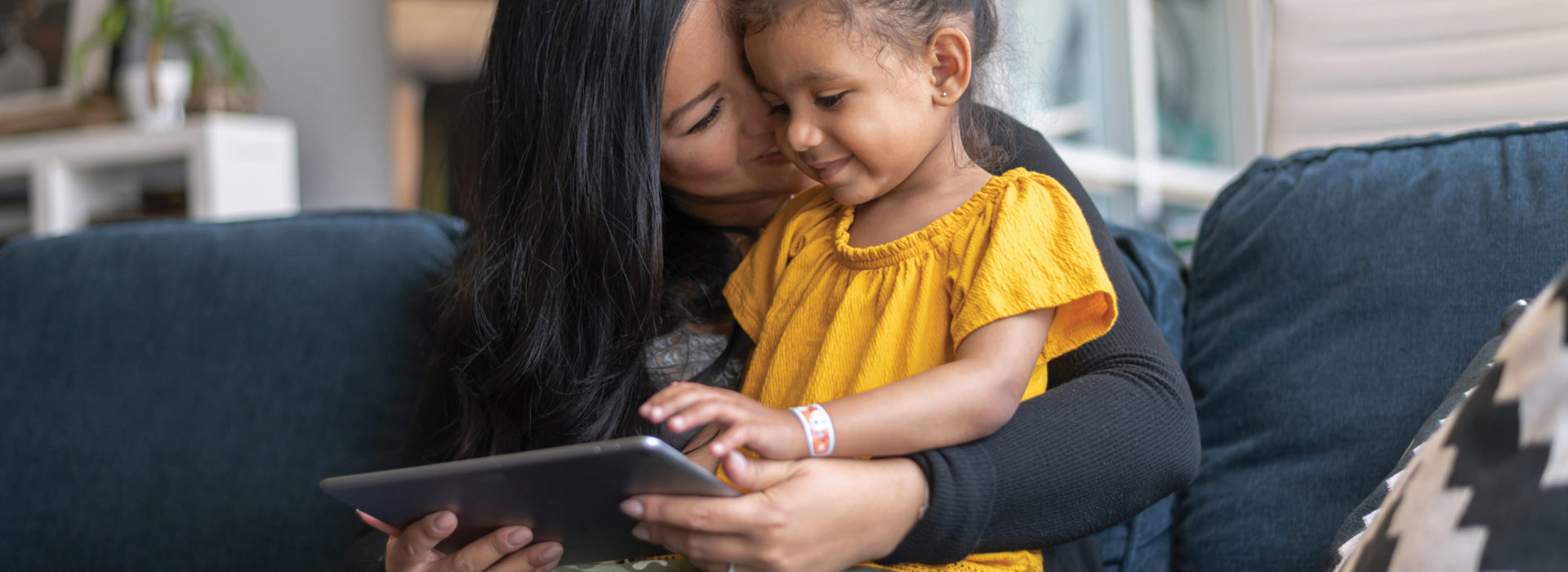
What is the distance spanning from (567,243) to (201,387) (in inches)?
21.8

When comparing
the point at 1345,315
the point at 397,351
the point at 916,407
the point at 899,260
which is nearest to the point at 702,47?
the point at 899,260

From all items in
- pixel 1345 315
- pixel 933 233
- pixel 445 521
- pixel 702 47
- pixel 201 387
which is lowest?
pixel 201 387

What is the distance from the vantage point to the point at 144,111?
323 cm

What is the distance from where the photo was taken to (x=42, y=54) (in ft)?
11.8

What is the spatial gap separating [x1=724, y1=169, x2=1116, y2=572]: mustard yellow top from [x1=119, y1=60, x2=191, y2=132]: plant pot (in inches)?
110

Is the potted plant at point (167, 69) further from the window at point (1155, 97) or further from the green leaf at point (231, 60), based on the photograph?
the window at point (1155, 97)

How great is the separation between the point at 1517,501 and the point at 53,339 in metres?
1.47

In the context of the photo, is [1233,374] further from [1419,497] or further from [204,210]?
[204,210]

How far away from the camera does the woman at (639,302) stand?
86 cm

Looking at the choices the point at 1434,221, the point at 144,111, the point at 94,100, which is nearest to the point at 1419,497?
the point at 1434,221

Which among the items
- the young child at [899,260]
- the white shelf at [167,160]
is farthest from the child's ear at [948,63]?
the white shelf at [167,160]

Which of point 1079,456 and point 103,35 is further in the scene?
point 103,35

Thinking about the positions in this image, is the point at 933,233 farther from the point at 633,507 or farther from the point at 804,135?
the point at 633,507

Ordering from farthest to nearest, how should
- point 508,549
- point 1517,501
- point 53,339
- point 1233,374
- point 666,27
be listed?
point 53,339, point 1233,374, point 666,27, point 508,549, point 1517,501
